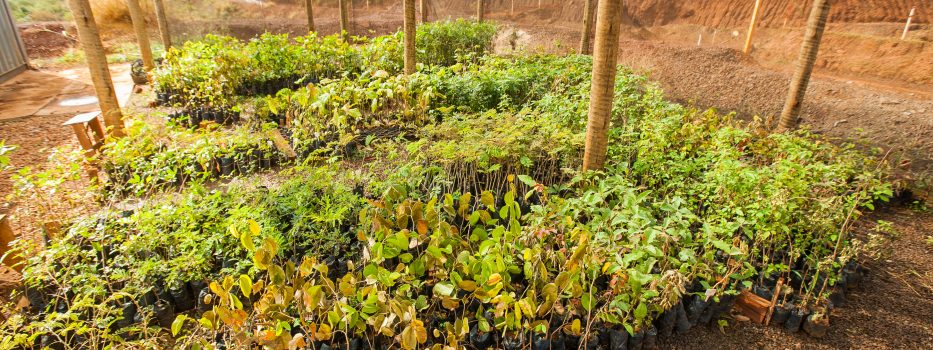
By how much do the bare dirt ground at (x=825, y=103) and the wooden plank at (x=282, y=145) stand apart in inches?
72.0

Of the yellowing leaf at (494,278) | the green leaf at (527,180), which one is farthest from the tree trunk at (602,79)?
the yellowing leaf at (494,278)

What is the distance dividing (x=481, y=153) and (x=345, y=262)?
4.00 feet

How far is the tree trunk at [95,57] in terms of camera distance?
3.74 m

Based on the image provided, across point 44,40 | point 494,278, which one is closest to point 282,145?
point 494,278

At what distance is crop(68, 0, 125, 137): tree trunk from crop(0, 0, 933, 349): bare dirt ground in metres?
0.64

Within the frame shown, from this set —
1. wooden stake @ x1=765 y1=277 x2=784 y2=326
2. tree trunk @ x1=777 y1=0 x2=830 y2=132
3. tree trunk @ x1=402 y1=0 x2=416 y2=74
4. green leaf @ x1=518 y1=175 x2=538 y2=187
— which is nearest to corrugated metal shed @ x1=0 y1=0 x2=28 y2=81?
tree trunk @ x1=402 y1=0 x2=416 y2=74

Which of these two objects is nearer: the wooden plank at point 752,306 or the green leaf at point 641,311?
the green leaf at point 641,311

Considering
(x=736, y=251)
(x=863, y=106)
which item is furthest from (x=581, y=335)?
(x=863, y=106)

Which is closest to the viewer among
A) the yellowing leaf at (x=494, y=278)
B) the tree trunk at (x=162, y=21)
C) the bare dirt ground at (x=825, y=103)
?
the yellowing leaf at (x=494, y=278)

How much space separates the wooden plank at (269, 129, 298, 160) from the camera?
4.55 meters

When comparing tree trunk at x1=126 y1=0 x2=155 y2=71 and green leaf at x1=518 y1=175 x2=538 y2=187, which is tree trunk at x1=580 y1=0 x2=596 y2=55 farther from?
tree trunk at x1=126 y1=0 x2=155 y2=71

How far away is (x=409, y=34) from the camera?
5094 millimetres

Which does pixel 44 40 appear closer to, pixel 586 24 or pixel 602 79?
pixel 586 24

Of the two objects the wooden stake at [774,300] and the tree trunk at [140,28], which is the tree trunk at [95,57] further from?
the wooden stake at [774,300]
